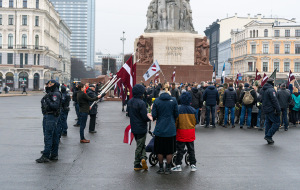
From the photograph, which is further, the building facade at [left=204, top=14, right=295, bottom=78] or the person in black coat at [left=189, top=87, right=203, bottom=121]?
the building facade at [left=204, top=14, right=295, bottom=78]

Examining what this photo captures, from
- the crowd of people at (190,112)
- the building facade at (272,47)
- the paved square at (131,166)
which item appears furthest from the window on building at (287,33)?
the paved square at (131,166)

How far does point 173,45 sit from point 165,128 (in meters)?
22.6

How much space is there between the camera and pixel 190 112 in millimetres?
8477

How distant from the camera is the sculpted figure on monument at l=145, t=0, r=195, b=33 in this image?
30766 mm

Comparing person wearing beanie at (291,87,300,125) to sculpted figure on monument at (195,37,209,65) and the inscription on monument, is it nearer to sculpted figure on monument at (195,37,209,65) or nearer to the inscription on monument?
sculpted figure on monument at (195,37,209,65)

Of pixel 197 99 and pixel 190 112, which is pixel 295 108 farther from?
pixel 190 112

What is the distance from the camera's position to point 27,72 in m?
83.9

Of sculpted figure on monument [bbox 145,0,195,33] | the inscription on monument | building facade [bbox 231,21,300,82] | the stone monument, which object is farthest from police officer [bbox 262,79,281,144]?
building facade [bbox 231,21,300,82]

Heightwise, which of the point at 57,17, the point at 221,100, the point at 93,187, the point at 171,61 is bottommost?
the point at 93,187

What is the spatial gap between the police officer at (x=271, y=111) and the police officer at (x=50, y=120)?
237 inches

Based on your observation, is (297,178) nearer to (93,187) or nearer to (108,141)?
(93,187)

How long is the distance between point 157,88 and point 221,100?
3.72 m

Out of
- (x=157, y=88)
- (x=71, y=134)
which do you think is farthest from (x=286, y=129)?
(x=71, y=134)

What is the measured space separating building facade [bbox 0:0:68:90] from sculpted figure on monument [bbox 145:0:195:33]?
183 ft
